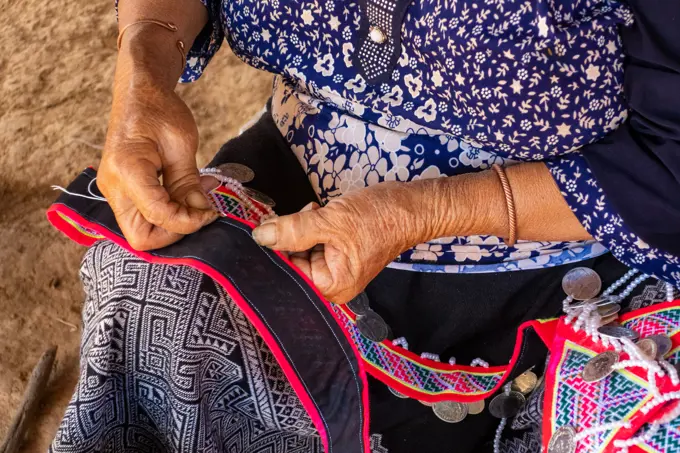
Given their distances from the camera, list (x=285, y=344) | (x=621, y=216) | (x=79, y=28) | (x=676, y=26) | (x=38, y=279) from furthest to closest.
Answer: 1. (x=79, y=28)
2. (x=38, y=279)
3. (x=285, y=344)
4. (x=621, y=216)
5. (x=676, y=26)

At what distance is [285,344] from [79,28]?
1.75m

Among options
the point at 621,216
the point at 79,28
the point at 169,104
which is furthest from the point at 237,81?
the point at 621,216

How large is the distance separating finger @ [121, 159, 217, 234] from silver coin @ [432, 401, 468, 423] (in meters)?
0.49

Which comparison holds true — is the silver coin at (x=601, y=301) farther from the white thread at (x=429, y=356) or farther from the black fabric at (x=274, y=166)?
the black fabric at (x=274, y=166)

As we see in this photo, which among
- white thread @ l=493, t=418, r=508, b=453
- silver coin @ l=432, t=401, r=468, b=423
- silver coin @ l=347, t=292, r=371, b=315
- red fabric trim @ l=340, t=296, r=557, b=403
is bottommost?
white thread @ l=493, t=418, r=508, b=453

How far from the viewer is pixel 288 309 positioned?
0.83 meters

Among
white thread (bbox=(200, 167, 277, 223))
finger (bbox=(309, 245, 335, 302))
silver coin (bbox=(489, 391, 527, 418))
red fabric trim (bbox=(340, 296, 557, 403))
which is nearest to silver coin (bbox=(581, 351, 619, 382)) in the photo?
red fabric trim (bbox=(340, 296, 557, 403))

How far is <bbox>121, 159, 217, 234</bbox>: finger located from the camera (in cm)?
73

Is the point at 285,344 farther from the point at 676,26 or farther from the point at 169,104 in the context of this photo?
the point at 676,26

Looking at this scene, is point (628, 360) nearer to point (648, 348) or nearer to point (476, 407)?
point (648, 348)

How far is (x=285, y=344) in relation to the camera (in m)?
0.84

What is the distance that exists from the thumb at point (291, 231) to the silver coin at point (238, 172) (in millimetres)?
263

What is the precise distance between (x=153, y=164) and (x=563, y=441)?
1.96ft

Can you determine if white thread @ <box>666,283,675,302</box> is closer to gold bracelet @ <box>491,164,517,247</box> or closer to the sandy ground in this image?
gold bracelet @ <box>491,164,517,247</box>
